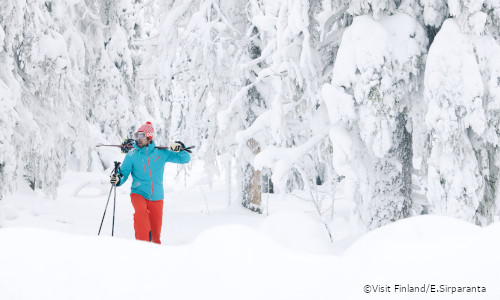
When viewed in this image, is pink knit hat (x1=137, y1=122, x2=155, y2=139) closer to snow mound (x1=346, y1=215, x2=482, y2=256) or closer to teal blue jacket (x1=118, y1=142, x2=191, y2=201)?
teal blue jacket (x1=118, y1=142, x2=191, y2=201)

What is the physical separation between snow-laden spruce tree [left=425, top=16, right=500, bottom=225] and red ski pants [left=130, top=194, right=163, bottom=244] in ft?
11.1

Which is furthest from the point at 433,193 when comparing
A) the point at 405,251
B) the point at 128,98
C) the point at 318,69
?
the point at 128,98

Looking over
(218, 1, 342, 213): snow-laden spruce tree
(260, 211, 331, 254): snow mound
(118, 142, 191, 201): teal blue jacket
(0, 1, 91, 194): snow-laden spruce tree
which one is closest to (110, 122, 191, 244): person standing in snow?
(118, 142, 191, 201): teal blue jacket

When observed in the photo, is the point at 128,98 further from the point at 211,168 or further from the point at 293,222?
the point at 293,222

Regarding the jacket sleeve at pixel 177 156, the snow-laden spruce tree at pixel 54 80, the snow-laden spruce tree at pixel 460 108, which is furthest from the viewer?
the snow-laden spruce tree at pixel 54 80

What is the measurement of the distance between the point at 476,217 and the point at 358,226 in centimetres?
149

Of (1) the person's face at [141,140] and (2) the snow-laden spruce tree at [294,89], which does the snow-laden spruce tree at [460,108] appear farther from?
(1) the person's face at [141,140]

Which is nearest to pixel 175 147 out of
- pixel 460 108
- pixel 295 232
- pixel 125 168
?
pixel 125 168

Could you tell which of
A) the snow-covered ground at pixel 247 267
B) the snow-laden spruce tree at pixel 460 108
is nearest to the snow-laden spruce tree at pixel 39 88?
the snow-laden spruce tree at pixel 460 108

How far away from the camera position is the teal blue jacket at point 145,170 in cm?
606

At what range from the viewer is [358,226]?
6539 mm

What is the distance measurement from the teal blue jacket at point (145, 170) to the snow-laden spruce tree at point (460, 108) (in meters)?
3.06

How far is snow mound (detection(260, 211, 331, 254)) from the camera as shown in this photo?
2.67 metres

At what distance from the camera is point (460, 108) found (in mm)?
5418
